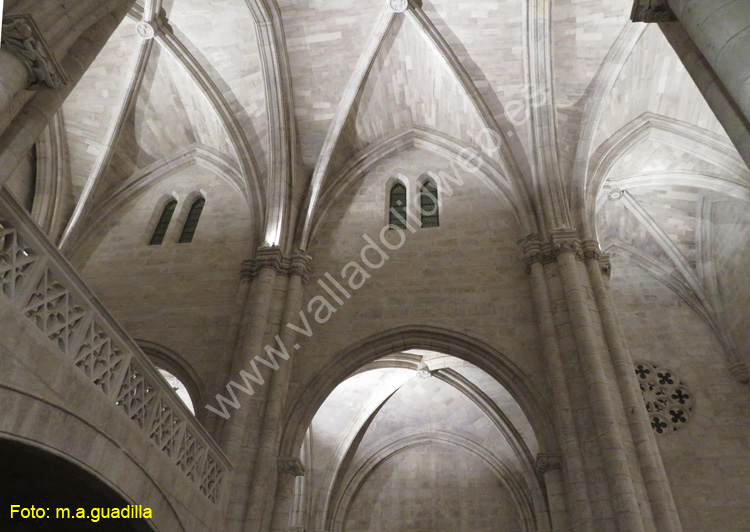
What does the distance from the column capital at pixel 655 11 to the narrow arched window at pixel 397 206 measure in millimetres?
6904

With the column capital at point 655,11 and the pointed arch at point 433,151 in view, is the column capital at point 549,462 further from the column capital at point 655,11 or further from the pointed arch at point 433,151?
the column capital at point 655,11

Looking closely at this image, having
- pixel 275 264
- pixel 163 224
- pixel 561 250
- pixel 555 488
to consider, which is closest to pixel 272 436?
pixel 275 264

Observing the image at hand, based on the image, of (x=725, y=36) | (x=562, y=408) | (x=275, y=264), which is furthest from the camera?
(x=275, y=264)

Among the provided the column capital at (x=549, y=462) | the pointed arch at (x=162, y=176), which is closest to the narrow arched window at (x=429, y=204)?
the pointed arch at (x=162, y=176)

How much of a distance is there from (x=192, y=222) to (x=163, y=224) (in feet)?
2.18

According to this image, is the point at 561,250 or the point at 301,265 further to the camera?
the point at 301,265

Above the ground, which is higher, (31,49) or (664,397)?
(664,397)

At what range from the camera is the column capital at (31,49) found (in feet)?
13.5

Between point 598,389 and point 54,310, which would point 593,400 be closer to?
point 598,389

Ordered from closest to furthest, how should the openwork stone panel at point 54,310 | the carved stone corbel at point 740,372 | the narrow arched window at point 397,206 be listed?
the openwork stone panel at point 54,310 < the narrow arched window at point 397,206 < the carved stone corbel at point 740,372

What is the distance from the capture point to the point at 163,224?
1270 centimetres

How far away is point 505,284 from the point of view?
33.1 ft

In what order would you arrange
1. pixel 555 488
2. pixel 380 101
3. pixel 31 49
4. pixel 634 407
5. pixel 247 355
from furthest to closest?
pixel 380 101
pixel 247 355
pixel 634 407
pixel 555 488
pixel 31 49

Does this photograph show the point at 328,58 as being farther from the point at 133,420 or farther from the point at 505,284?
the point at 133,420
